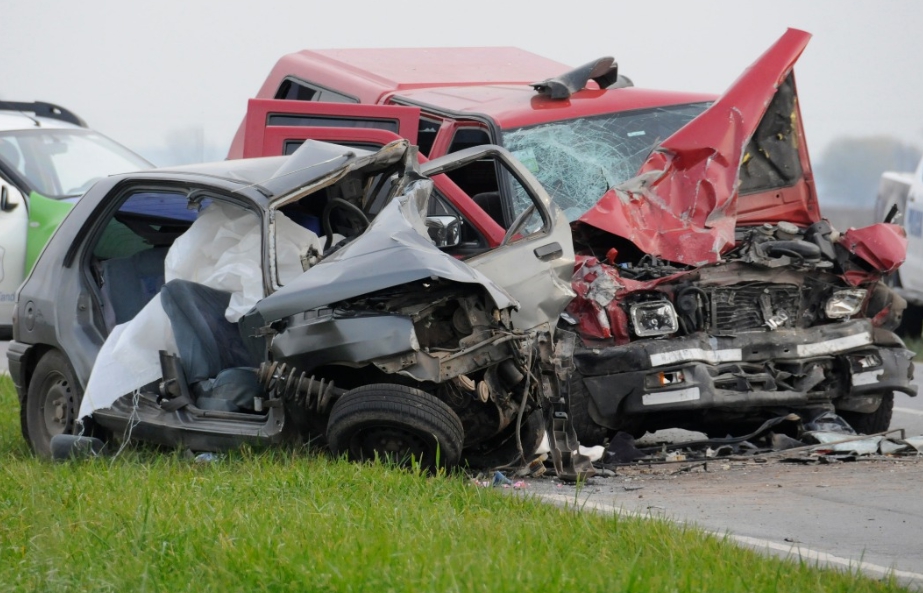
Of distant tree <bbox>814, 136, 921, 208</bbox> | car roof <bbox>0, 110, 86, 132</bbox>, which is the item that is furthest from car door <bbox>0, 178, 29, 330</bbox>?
distant tree <bbox>814, 136, 921, 208</bbox>

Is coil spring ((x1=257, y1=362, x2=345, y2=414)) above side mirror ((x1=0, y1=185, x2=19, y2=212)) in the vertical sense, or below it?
below

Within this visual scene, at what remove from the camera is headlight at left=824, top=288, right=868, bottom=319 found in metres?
7.72

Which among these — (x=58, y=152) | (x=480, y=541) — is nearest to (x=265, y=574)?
(x=480, y=541)

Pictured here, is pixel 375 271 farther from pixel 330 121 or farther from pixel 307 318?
pixel 330 121

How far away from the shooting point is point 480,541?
4.75 metres

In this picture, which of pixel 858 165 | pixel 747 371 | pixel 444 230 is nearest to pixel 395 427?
pixel 444 230

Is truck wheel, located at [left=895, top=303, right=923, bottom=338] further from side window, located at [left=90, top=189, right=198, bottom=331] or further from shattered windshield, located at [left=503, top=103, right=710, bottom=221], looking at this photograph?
Answer: side window, located at [left=90, top=189, right=198, bottom=331]

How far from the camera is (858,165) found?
20.3 meters

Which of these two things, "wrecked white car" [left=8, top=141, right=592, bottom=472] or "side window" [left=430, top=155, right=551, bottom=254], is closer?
"wrecked white car" [left=8, top=141, right=592, bottom=472]

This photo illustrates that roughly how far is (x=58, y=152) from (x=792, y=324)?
749cm

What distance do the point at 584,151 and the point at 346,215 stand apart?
2000 millimetres

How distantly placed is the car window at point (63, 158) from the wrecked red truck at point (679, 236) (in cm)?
380

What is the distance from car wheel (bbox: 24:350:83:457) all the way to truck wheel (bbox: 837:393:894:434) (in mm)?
4268

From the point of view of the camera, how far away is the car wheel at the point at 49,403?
7.37m
